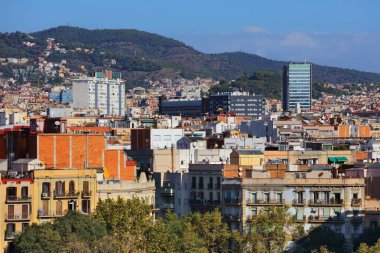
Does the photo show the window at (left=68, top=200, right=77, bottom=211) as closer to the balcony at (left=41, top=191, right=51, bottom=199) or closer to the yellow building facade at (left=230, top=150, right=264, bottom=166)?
the balcony at (left=41, top=191, right=51, bottom=199)

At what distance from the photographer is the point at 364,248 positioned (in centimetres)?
7019

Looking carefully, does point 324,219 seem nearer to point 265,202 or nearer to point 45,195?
point 265,202

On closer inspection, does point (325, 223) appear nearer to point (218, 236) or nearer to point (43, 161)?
point (218, 236)

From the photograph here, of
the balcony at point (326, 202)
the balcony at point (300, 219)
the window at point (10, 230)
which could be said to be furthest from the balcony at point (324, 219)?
the window at point (10, 230)

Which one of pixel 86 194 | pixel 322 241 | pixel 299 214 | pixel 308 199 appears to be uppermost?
pixel 86 194

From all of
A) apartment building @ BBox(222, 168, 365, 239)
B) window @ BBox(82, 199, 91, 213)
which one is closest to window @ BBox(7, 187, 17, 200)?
window @ BBox(82, 199, 91, 213)

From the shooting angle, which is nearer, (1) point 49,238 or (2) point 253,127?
(1) point 49,238

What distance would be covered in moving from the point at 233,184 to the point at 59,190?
11.5 m

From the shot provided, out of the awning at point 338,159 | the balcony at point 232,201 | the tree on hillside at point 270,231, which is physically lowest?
the tree on hillside at point 270,231

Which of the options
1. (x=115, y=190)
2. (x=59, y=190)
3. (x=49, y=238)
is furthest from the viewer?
(x=115, y=190)

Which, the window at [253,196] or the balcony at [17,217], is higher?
the window at [253,196]

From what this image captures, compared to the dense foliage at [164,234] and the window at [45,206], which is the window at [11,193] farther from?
the dense foliage at [164,234]

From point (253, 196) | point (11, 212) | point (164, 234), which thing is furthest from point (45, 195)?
point (253, 196)

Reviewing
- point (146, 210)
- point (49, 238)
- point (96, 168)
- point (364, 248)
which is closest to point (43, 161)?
point (96, 168)
